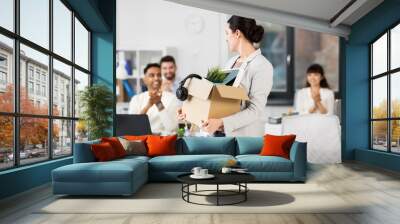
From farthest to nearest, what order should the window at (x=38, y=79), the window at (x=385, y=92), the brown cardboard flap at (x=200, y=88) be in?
the window at (x=385, y=92) → the brown cardboard flap at (x=200, y=88) → the window at (x=38, y=79)

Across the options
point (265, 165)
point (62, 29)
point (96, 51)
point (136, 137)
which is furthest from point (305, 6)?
point (62, 29)

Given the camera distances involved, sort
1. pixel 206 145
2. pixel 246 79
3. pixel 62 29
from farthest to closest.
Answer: pixel 62 29, pixel 206 145, pixel 246 79

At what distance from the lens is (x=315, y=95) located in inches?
371

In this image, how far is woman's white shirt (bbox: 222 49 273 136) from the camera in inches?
228

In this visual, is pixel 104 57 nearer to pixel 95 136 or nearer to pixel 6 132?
pixel 95 136

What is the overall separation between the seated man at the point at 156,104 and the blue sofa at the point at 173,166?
8.57 ft

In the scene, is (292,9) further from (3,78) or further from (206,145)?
(3,78)

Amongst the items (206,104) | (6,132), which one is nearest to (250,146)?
(206,104)

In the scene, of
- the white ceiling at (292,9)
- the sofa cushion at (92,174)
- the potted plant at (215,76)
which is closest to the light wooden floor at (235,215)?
the sofa cushion at (92,174)

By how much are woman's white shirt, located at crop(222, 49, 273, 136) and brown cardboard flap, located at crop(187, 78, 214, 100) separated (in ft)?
1.78

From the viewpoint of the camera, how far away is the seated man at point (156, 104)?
8844 millimetres

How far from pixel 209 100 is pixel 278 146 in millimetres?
1279

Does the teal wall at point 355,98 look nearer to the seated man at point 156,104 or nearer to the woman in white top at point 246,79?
the woman in white top at point 246,79

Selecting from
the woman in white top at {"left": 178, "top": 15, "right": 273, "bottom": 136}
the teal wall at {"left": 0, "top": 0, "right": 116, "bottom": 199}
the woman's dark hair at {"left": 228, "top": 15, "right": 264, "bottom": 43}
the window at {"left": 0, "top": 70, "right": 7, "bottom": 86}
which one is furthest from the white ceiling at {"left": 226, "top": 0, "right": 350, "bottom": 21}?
the window at {"left": 0, "top": 70, "right": 7, "bottom": 86}
